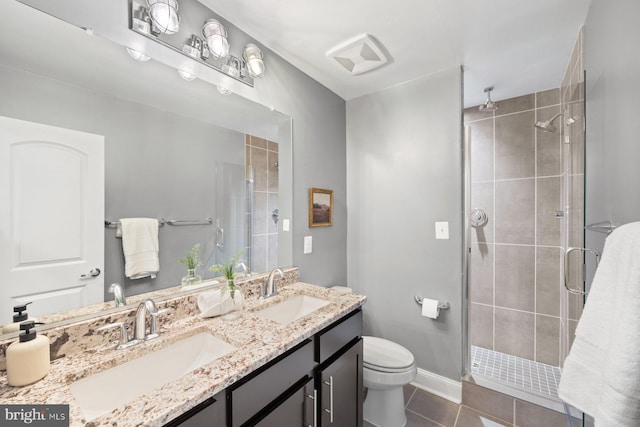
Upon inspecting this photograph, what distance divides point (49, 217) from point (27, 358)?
1.42ft

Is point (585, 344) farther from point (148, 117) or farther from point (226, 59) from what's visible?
point (226, 59)

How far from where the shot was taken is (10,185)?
0.80 m

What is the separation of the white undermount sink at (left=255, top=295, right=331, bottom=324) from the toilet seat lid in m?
0.53

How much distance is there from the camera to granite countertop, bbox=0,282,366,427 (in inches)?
24.7

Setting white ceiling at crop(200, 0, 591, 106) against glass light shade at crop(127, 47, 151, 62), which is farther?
white ceiling at crop(200, 0, 591, 106)

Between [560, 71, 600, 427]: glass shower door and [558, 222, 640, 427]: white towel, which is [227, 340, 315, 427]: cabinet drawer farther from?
[560, 71, 600, 427]: glass shower door

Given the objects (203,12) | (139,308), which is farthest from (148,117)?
(139,308)

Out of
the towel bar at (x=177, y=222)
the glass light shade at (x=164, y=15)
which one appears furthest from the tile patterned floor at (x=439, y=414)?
the glass light shade at (x=164, y=15)

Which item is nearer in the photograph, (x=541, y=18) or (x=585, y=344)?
(x=585, y=344)

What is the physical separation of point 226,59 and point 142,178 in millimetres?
799

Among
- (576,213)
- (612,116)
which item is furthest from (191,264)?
(576,213)

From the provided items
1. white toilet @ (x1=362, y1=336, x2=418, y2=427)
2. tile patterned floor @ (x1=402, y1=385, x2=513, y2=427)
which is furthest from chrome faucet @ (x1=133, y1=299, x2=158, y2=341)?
tile patterned floor @ (x1=402, y1=385, x2=513, y2=427)

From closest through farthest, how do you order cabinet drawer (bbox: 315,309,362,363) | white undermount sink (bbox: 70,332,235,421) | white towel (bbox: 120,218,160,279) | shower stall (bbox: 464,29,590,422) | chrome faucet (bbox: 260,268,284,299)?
1. white undermount sink (bbox: 70,332,235,421)
2. white towel (bbox: 120,218,160,279)
3. cabinet drawer (bbox: 315,309,362,363)
4. chrome faucet (bbox: 260,268,284,299)
5. shower stall (bbox: 464,29,590,422)

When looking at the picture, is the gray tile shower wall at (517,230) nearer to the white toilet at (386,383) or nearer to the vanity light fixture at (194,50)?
the white toilet at (386,383)
